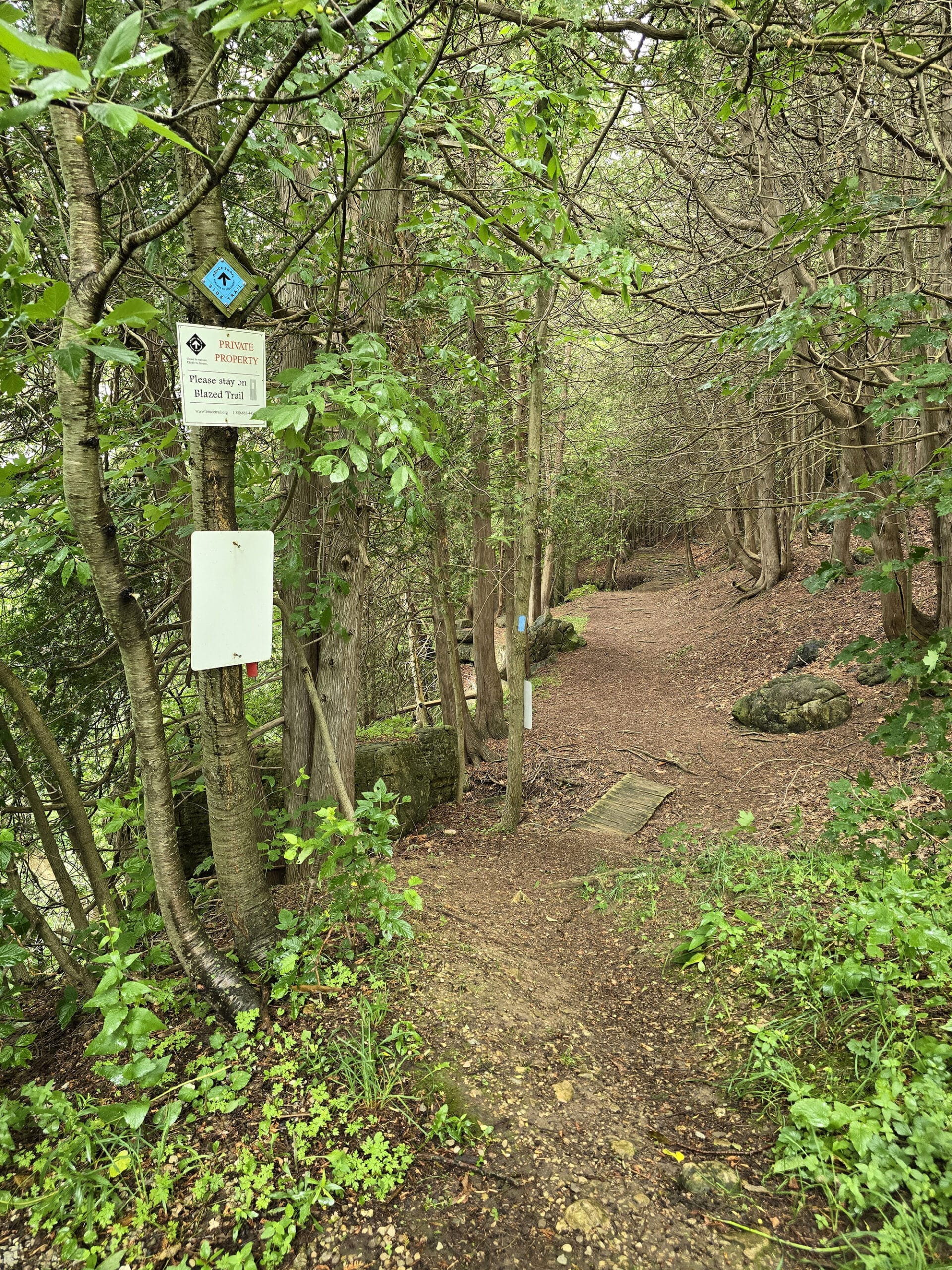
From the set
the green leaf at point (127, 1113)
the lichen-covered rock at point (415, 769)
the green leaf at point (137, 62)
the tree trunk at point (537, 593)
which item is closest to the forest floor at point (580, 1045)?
the lichen-covered rock at point (415, 769)

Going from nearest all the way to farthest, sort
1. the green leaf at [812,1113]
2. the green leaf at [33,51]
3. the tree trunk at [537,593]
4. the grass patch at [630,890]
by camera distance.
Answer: the green leaf at [33,51] < the green leaf at [812,1113] < the grass patch at [630,890] < the tree trunk at [537,593]

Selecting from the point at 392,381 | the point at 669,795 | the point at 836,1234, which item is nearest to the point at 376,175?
the point at 392,381

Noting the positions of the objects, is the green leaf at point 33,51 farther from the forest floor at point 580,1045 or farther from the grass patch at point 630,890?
the grass patch at point 630,890

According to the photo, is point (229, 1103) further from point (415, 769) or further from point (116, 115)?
point (415, 769)

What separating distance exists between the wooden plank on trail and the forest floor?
0.12m

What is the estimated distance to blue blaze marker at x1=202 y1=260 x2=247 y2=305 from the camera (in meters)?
2.17

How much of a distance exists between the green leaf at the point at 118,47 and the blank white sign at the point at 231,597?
49.9 inches

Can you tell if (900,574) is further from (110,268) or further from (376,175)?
(110,268)

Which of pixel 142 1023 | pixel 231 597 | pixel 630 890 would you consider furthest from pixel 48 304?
pixel 630 890

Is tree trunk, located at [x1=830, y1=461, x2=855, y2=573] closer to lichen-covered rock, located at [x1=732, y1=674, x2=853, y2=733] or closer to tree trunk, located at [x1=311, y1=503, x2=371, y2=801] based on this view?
lichen-covered rock, located at [x1=732, y1=674, x2=853, y2=733]

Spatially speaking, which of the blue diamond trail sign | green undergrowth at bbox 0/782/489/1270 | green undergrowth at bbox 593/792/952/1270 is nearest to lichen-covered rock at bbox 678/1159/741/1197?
green undergrowth at bbox 593/792/952/1270

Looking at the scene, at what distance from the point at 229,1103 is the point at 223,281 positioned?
2678 mm

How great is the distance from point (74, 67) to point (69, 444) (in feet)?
4.17

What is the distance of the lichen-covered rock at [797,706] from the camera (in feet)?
25.7
